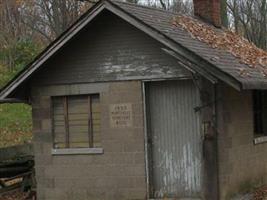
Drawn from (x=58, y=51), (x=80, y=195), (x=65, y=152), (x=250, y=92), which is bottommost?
(x=80, y=195)

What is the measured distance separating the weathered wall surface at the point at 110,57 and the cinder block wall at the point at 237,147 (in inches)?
48.1

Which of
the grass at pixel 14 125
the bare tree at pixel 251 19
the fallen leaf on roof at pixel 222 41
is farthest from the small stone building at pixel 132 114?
the bare tree at pixel 251 19

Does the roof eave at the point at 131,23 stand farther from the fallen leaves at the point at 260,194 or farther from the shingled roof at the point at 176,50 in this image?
the fallen leaves at the point at 260,194

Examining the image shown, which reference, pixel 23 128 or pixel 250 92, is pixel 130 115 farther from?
pixel 23 128

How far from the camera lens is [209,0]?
16.6 m

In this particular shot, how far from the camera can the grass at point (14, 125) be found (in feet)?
84.1

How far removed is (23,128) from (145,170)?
15098 millimetres

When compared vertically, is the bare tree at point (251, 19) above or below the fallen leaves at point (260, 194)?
above

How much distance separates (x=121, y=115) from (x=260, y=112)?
405cm

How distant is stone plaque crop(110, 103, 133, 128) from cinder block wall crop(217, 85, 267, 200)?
6.27ft

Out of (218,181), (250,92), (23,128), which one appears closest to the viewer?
(218,181)

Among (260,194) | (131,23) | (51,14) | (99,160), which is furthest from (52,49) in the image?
(51,14)

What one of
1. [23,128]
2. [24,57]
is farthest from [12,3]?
[23,128]

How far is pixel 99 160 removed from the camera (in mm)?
13492
